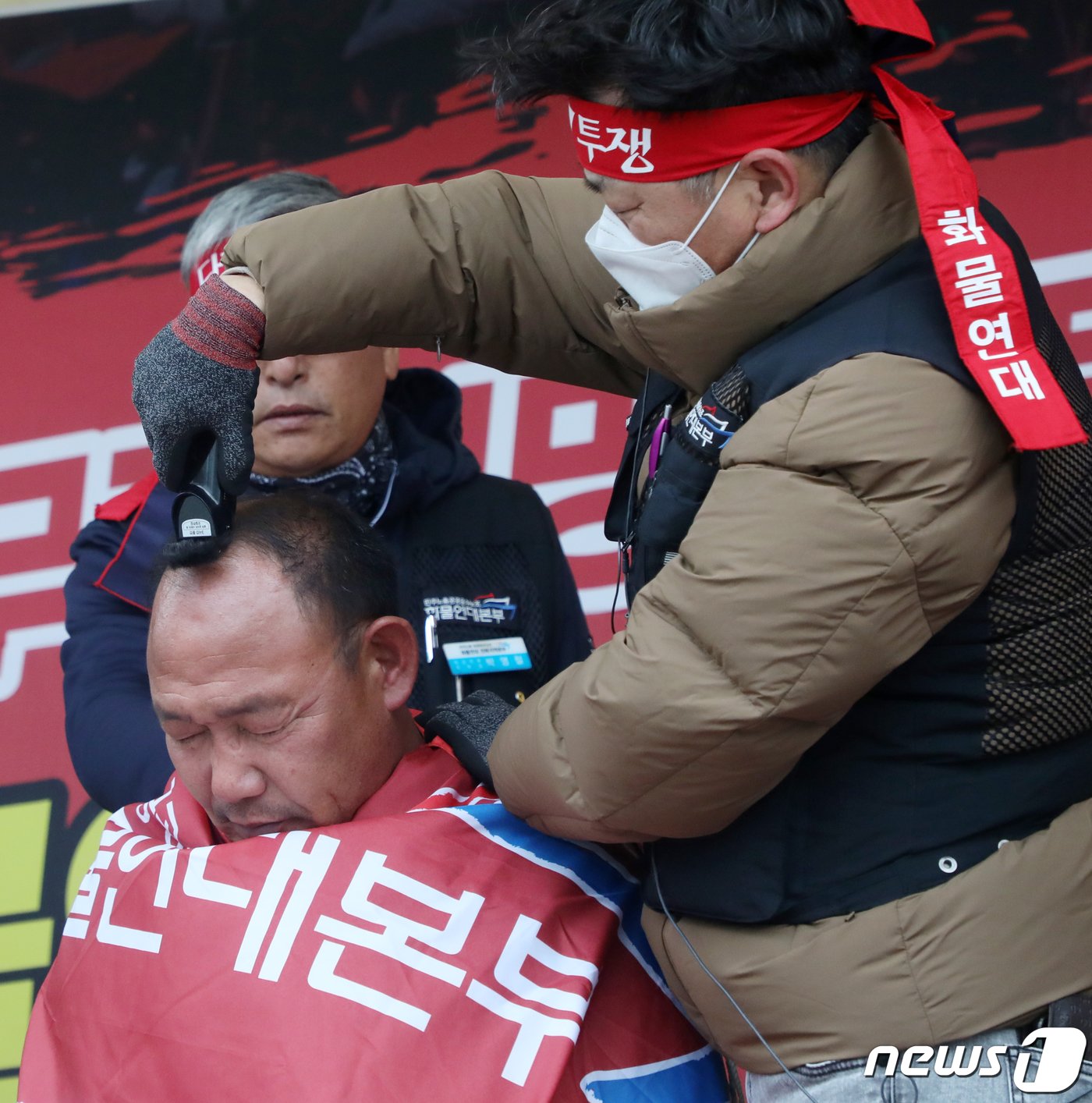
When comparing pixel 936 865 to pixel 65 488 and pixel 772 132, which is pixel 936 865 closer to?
pixel 772 132

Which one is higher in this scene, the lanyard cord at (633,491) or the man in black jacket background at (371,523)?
the lanyard cord at (633,491)

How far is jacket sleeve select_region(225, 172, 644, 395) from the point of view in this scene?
1498 millimetres

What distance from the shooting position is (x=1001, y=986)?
1.22 m

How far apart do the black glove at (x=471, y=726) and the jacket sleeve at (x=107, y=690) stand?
0.36 m

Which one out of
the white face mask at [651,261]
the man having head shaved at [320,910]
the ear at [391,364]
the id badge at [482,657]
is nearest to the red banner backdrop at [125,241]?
the ear at [391,364]

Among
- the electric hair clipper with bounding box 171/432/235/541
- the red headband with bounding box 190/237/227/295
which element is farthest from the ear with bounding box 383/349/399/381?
the electric hair clipper with bounding box 171/432/235/541

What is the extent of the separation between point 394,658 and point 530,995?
1.34ft

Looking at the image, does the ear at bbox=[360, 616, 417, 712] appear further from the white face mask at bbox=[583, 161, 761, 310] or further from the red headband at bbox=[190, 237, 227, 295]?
the red headband at bbox=[190, 237, 227, 295]

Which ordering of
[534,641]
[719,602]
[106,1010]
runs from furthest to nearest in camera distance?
1. [534,641]
2. [106,1010]
3. [719,602]

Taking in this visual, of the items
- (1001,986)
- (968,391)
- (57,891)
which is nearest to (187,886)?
(1001,986)

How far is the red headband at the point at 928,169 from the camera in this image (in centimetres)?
114

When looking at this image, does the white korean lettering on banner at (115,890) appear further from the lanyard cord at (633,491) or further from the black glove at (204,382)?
the lanyard cord at (633,491)

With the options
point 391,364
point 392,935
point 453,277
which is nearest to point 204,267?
point 391,364

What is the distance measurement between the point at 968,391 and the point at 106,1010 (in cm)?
99
